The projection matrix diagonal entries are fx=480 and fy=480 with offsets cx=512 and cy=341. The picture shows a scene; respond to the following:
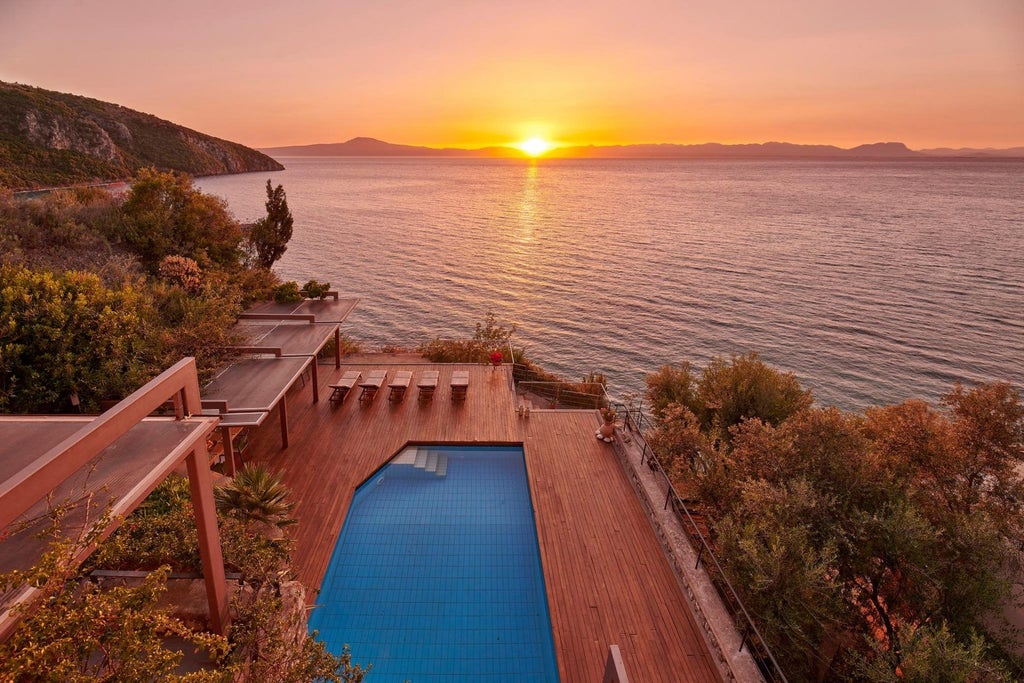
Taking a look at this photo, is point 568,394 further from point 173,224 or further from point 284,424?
point 173,224

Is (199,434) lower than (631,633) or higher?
higher

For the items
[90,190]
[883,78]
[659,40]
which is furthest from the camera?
[883,78]

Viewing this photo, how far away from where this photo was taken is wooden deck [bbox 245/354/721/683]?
7527 millimetres

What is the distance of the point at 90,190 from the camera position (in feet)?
66.8

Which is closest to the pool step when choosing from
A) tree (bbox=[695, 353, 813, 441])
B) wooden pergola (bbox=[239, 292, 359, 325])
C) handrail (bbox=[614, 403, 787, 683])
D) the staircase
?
the staircase

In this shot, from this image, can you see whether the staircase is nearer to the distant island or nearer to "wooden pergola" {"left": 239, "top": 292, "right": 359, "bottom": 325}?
"wooden pergola" {"left": 239, "top": 292, "right": 359, "bottom": 325}

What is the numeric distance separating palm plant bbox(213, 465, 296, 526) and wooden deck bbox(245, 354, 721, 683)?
1104mm

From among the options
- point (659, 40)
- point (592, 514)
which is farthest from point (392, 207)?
point (592, 514)

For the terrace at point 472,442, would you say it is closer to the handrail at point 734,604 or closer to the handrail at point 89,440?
the handrail at point 89,440

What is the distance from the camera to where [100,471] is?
4.27 m

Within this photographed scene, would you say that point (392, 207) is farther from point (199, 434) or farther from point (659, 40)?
point (199, 434)

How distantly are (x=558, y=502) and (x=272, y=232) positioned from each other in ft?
76.1

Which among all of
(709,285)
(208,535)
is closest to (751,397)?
(208,535)

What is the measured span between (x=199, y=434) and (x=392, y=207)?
282 feet
